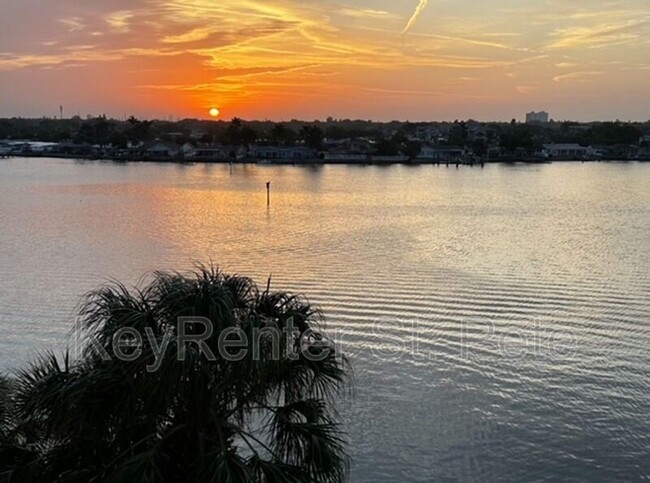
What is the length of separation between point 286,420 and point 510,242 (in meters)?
32.1

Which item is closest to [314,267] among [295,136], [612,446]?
[612,446]

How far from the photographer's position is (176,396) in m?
5.78

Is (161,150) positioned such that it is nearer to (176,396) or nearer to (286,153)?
(286,153)

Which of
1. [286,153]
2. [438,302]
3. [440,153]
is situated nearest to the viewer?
[438,302]

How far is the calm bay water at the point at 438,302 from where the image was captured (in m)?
12.6

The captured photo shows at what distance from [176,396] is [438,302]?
17.2 meters

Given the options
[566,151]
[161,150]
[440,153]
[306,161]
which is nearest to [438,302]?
[306,161]

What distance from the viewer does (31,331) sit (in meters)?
19.0

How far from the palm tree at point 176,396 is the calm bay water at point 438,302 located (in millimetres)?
5402

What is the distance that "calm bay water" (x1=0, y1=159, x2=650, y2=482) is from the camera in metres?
12.6

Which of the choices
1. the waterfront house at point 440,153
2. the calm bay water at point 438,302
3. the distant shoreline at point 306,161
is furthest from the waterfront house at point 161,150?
the calm bay water at point 438,302

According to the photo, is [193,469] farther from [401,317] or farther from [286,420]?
[401,317]

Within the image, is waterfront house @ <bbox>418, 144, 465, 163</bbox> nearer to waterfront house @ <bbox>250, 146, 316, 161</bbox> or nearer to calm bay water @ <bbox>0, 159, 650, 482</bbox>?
waterfront house @ <bbox>250, 146, 316, 161</bbox>

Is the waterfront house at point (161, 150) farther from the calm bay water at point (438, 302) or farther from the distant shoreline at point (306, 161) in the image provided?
the calm bay water at point (438, 302)
